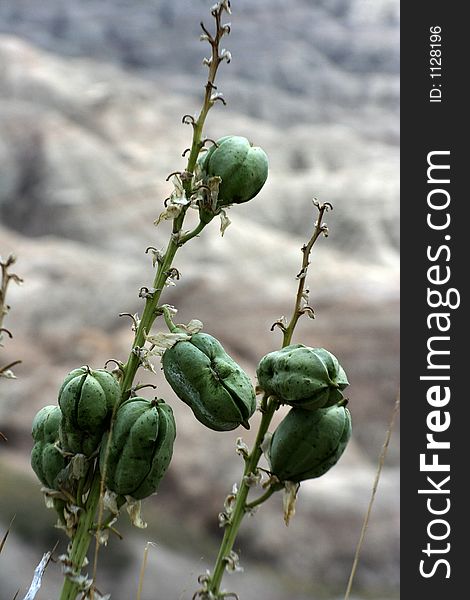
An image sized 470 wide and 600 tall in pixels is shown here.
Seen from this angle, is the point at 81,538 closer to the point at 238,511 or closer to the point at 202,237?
the point at 238,511

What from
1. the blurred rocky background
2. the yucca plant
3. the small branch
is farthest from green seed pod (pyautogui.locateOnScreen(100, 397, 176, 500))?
the blurred rocky background

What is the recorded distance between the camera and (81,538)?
495mm

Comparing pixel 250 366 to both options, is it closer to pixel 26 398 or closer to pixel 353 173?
pixel 26 398

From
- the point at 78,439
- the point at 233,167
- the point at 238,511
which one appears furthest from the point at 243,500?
the point at 233,167

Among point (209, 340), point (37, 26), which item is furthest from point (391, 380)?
point (37, 26)

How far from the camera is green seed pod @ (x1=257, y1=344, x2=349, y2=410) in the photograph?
50 cm

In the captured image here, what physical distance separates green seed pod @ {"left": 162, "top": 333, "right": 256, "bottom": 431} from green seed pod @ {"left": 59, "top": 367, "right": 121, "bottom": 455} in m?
0.04

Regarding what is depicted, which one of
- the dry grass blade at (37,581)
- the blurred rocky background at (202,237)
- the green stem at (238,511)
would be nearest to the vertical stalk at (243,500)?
the green stem at (238,511)

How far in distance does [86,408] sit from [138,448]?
4 cm

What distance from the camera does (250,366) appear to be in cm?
294

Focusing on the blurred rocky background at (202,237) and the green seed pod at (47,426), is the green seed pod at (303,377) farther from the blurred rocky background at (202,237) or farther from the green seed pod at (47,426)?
the blurred rocky background at (202,237)

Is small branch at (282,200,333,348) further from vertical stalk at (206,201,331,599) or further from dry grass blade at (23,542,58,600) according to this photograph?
dry grass blade at (23,542,58,600)

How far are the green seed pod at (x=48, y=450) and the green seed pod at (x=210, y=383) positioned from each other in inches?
3.4

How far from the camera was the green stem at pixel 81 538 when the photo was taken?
489 mm
